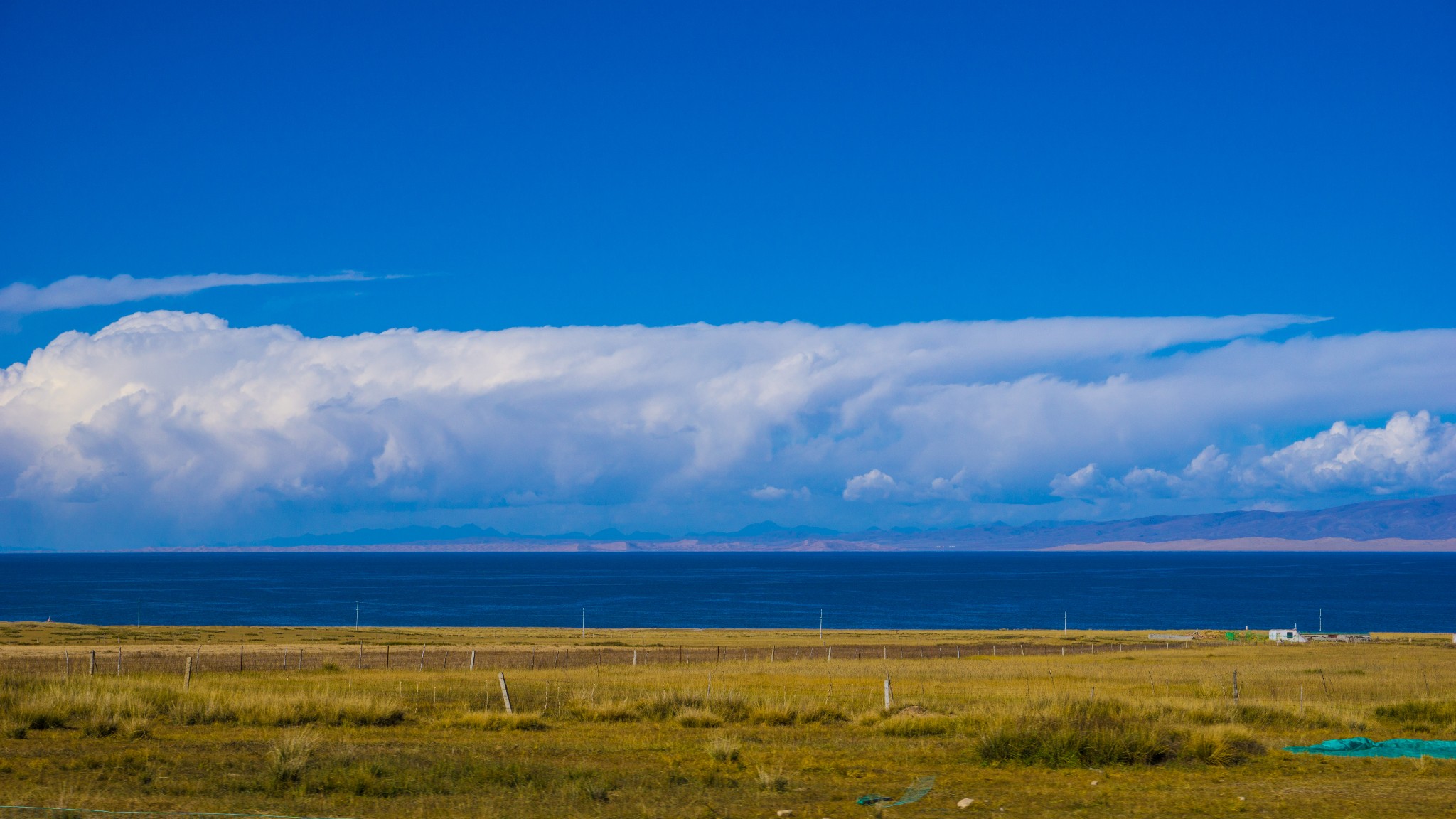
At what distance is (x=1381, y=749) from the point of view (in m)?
18.9

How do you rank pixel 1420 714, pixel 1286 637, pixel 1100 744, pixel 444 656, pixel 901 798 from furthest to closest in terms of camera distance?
pixel 1286 637
pixel 444 656
pixel 1420 714
pixel 1100 744
pixel 901 798

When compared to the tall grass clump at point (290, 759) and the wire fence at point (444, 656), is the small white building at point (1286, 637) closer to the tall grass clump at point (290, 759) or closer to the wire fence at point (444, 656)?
the wire fence at point (444, 656)

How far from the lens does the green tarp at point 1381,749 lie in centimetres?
1838

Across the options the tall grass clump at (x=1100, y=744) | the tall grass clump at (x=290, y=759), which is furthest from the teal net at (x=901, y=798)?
the tall grass clump at (x=290, y=759)

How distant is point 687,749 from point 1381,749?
1122 cm

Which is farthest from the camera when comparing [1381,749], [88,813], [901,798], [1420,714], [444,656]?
[444,656]

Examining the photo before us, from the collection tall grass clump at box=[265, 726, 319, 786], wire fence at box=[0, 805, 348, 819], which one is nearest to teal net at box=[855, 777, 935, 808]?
Answer: wire fence at box=[0, 805, 348, 819]

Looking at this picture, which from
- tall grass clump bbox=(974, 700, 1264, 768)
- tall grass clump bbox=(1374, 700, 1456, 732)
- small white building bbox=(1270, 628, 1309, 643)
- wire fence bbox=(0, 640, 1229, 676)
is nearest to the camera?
tall grass clump bbox=(974, 700, 1264, 768)

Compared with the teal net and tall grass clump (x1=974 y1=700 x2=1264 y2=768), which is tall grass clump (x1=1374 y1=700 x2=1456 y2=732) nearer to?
tall grass clump (x1=974 y1=700 x2=1264 y2=768)

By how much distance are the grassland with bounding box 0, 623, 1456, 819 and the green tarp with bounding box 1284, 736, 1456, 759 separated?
0.77m

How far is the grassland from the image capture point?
45.9 ft

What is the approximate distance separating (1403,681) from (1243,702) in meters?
17.2

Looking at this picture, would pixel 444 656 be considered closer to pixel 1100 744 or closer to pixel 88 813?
pixel 1100 744

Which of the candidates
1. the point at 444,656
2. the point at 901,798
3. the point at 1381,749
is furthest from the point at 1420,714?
the point at 444,656
